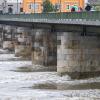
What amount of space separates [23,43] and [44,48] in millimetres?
17199

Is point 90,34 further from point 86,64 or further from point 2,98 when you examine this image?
point 2,98

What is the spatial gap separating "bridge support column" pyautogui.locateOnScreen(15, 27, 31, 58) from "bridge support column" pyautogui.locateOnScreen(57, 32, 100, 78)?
26536mm

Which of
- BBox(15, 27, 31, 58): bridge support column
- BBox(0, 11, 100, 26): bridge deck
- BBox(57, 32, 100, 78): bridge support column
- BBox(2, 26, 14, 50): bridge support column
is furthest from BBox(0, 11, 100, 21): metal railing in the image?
BBox(2, 26, 14, 50): bridge support column

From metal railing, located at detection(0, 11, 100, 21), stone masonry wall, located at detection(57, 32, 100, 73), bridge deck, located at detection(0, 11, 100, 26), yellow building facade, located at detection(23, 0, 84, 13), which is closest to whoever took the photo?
bridge deck, located at detection(0, 11, 100, 26)

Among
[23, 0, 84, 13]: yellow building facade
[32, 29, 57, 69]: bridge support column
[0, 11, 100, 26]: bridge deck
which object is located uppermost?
[0, 11, 100, 26]: bridge deck

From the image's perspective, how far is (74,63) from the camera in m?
53.6

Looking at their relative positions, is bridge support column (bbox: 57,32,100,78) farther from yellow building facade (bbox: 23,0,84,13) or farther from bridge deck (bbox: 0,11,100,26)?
yellow building facade (bbox: 23,0,84,13)

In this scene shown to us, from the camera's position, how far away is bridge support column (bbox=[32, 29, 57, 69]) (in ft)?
216

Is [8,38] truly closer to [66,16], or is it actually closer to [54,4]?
[54,4]

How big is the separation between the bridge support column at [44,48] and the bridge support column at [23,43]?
38.0ft

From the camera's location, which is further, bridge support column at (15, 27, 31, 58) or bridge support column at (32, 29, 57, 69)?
bridge support column at (15, 27, 31, 58)

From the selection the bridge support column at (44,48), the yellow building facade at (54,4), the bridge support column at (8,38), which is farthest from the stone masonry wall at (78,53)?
the yellow building facade at (54,4)

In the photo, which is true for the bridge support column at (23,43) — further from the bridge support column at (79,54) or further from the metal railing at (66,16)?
the bridge support column at (79,54)

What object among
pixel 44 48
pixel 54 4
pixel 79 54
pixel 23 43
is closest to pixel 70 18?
pixel 79 54
